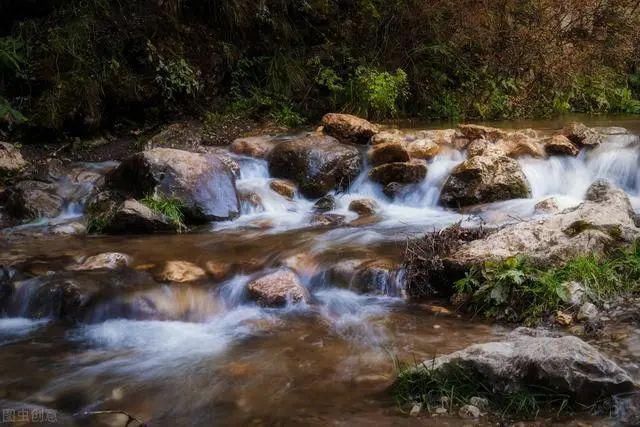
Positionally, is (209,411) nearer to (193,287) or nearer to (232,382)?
(232,382)

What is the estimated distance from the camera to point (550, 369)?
2830 millimetres

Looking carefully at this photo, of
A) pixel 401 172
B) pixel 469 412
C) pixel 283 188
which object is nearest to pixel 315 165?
pixel 283 188

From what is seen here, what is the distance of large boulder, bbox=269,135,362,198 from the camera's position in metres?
8.28

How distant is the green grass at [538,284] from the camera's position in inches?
164

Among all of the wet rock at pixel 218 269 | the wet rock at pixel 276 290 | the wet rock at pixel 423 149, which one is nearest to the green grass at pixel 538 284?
the wet rock at pixel 276 290

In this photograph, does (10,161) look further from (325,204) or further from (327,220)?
(327,220)

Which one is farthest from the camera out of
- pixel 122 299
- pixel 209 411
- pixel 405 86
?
pixel 405 86

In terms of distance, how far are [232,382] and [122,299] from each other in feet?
5.59

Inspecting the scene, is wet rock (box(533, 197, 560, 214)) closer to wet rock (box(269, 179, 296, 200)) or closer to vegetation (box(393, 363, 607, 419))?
wet rock (box(269, 179, 296, 200))

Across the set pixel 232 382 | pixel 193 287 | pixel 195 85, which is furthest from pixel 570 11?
pixel 232 382

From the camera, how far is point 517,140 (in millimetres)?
8938

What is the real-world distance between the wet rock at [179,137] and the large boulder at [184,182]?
6.10 ft

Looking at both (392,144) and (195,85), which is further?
(195,85)

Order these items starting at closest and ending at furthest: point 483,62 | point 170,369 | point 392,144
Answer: point 170,369, point 392,144, point 483,62
